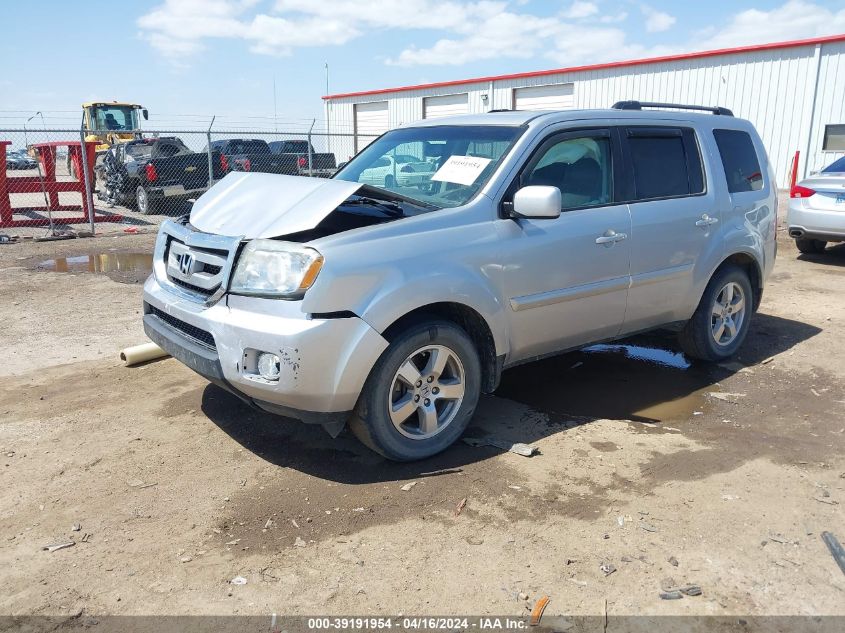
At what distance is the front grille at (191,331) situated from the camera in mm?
3707

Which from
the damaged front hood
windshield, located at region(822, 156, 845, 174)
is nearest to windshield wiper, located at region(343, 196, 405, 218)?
the damaged front hood

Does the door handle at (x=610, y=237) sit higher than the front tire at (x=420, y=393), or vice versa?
the door handle at (x=610, y=237)

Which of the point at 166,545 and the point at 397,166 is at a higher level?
the point at 397,166

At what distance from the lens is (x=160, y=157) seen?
16391 millimetres

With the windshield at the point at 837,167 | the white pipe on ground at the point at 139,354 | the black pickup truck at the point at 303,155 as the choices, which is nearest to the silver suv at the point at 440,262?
the white pipe on ground at the point at 139,354

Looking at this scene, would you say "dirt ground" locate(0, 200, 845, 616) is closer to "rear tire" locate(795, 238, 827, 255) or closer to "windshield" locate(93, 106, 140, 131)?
"rear tire" locate(795, 238, 827, 255)

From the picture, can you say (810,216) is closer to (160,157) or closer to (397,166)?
(397,166)

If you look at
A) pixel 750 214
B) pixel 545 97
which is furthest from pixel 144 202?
pixel 545 97

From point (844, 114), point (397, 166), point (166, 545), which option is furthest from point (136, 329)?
point (844, 114)

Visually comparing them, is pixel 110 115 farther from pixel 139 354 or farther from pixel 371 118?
pixel 139 354

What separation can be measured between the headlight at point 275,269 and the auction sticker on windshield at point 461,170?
1243mm

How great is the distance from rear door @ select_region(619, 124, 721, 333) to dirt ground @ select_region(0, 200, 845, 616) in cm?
68

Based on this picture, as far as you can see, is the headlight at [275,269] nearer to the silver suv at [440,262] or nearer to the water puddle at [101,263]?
the silver suv at [440,262]

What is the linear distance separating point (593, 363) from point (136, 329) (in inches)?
169
